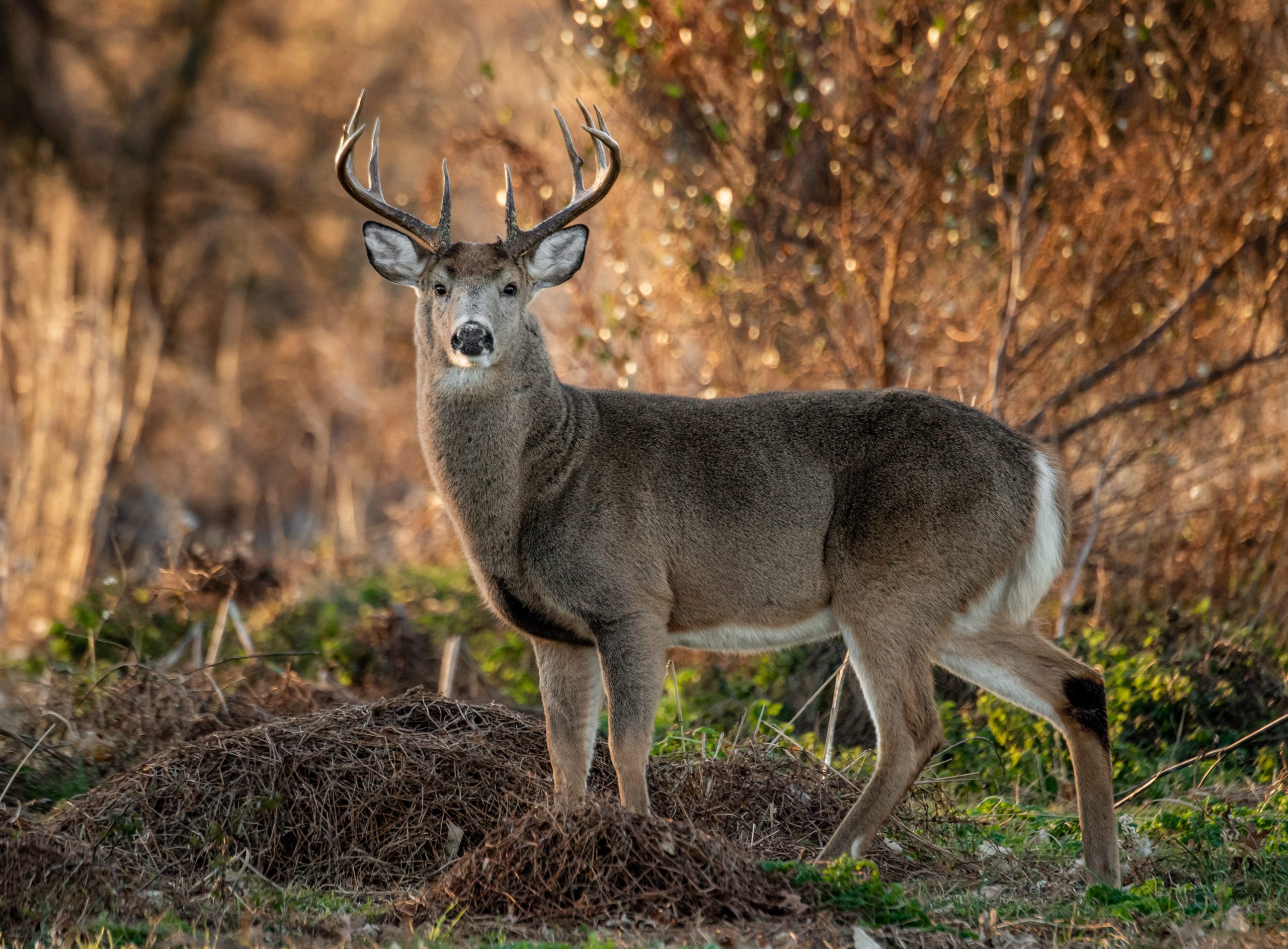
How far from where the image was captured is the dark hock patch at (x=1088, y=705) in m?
5.07

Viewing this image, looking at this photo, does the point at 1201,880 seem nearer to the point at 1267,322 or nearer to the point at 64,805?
the point at 64,805

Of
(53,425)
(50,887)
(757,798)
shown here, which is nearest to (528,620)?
(757,798)

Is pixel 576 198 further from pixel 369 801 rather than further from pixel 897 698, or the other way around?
pixel 369 801

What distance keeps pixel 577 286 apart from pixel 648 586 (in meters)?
4.74

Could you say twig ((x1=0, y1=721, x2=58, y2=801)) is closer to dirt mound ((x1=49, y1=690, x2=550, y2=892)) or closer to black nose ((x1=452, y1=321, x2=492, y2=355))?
dirt mound ((x1=49, y1=690, x2=550, y2=892))

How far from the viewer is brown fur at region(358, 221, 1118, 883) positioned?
5086 mm

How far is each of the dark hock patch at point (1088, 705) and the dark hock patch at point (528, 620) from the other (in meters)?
1.70

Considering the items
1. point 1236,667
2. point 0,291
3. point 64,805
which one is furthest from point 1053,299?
point 0,291

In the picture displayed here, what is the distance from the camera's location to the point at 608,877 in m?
4.30

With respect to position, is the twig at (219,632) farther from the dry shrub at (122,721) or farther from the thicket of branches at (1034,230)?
the thicket of branches at (1034,230)

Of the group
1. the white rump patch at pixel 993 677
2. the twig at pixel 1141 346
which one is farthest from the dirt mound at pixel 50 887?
the twig at pixel 1141 346

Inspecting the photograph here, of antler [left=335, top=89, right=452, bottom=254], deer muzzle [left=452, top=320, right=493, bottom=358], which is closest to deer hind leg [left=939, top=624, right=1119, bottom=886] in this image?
deer muzzle [left=452, top=320, right=493, bottom=358]

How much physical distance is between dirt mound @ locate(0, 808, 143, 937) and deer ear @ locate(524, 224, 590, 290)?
8.68ft

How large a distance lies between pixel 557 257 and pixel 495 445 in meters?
0.84
